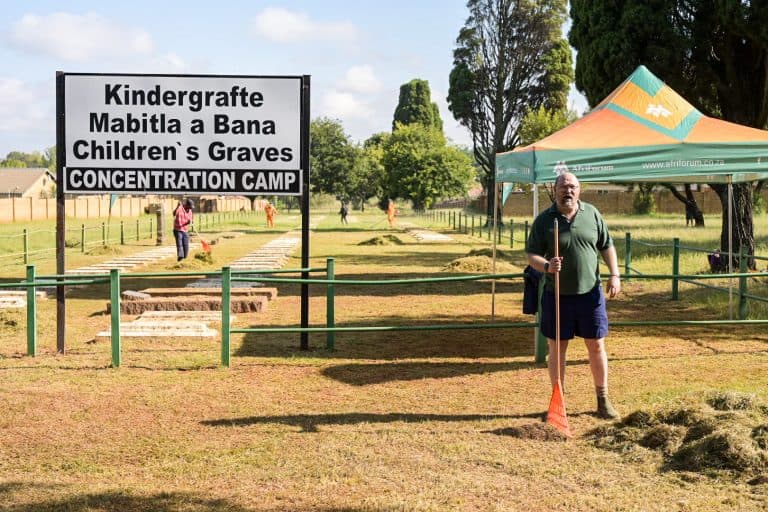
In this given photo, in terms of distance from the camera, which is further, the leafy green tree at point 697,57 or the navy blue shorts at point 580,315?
the leafy green tree at point 697,57

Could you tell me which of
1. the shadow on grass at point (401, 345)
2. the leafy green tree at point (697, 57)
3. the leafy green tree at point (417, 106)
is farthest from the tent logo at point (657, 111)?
the leafy green tree at point (417, 106)

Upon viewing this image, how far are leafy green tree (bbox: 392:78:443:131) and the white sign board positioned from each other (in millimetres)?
81696

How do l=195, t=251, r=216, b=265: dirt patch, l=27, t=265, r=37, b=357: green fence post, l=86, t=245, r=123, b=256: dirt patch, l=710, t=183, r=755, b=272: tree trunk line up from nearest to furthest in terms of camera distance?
l=27, t=265, r=37, b=357: green fence post < l=710, t=183, r=755, b=272: tree trunk < l=195, t=251, r=216, b=265: dirt patch < l=86, t=245, r=123, b=256: dirt patch

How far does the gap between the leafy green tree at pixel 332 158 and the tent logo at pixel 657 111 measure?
50250mm

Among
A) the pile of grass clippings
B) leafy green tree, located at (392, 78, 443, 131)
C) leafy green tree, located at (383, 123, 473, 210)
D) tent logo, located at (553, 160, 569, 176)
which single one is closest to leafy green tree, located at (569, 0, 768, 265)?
tent logo, located at (553, 160, 569, 176)

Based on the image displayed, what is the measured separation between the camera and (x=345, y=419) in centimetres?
738

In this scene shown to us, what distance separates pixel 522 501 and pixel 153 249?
26901 mm

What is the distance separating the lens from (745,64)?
21.0 metres

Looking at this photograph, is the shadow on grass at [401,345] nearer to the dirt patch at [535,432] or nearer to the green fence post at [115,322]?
the green fence post at [115,322]

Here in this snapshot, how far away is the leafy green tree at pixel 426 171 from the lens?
57906mm

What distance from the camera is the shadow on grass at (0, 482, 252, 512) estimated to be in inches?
205

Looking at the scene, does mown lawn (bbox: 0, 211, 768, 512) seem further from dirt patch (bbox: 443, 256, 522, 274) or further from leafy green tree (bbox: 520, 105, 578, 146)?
leafy green tree (bbox: 520, 105, 578, 146)

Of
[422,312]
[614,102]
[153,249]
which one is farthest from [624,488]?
[153,249]

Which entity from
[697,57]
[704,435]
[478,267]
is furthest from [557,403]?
[697,57]
